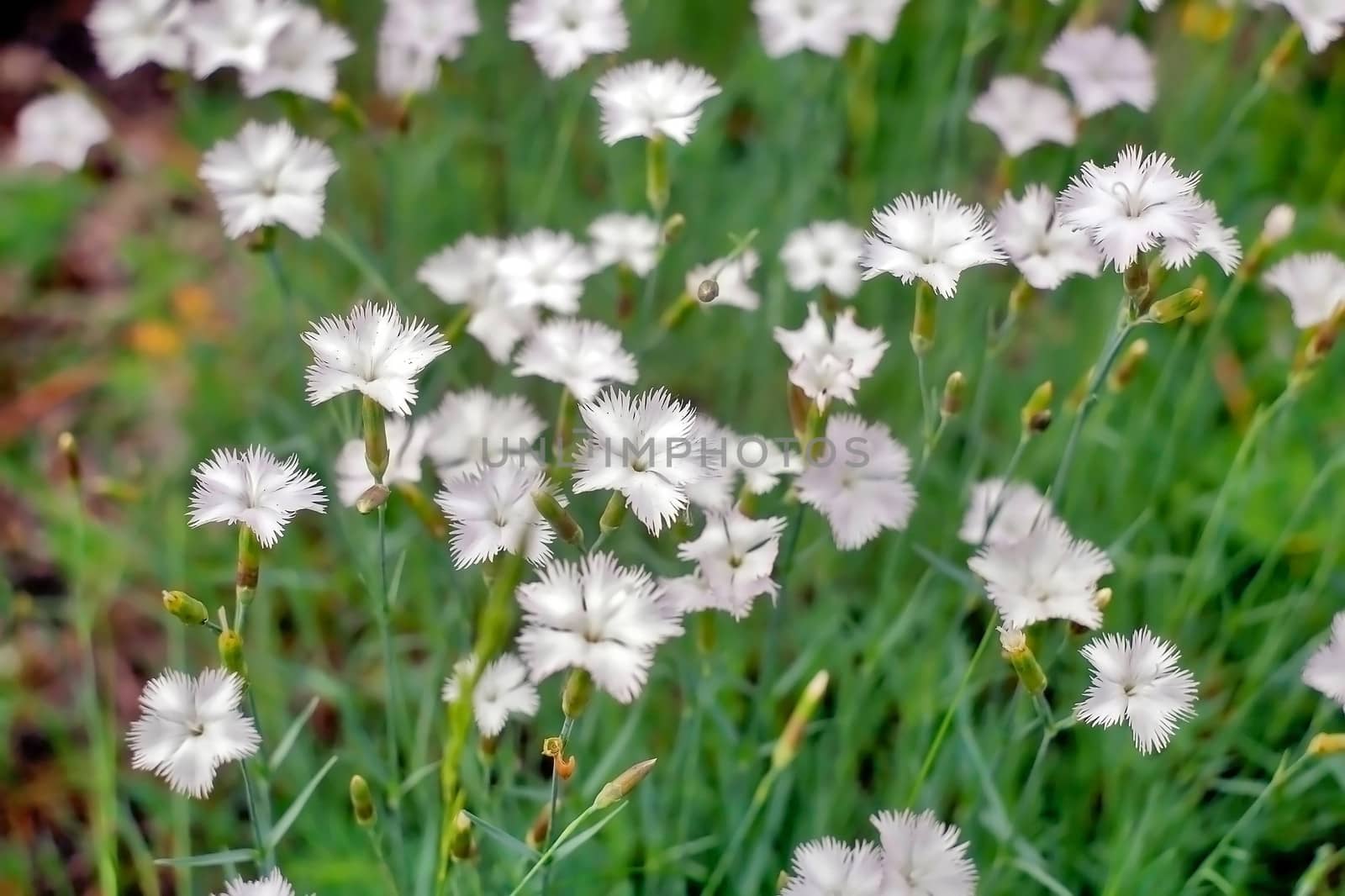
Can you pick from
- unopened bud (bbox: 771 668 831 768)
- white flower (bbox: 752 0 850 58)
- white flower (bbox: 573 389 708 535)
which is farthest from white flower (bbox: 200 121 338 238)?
unopened bud (bbox: 771 668 831 768)

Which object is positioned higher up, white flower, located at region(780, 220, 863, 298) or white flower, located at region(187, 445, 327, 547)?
white flower, located at region(780, 220, 863, 298)

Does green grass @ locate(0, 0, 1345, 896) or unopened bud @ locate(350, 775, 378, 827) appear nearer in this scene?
unopened bud @ locate(350, 775, 378, 827)

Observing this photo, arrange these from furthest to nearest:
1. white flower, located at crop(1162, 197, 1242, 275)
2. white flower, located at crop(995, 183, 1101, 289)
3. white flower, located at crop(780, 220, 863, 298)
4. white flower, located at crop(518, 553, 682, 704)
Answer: white flower, located at crop(780, 220, 863, 298)
white flower, located at crop(995, 183, 1101, 289)
white flower, located at crop(1162, 197, 1242, 275)
white flower, located at crop(518, 553, 682, 704)

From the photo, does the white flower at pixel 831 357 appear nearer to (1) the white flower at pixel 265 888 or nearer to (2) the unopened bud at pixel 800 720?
(2) the unopened bud at pixel 800 720

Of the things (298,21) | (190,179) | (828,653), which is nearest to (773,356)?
(828,653)

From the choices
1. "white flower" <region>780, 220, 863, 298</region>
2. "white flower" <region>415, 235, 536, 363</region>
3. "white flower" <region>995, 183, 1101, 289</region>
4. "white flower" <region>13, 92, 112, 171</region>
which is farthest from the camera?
"white flower" <region>13, 92, 112, 171</region>

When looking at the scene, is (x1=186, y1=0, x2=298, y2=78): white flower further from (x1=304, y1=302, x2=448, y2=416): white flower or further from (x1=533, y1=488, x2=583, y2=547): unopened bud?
(x1=533, y1=488, x2=583, y2=547): unopened bud

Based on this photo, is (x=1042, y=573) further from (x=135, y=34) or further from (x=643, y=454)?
(x=135, y=34)
